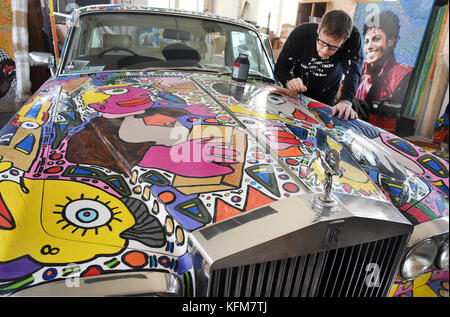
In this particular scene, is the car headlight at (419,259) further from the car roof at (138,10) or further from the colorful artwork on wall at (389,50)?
the colorful artwork on wall at (389,50)

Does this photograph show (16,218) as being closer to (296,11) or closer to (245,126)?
(245,126)

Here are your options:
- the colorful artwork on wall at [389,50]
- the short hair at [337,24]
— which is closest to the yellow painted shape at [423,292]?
the short hair at [337,24]

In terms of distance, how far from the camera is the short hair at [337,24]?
7.32 feet

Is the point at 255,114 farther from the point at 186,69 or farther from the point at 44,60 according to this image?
the point at 44,60

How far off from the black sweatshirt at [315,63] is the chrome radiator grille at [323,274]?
1.73m

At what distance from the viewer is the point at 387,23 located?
5.14 metres

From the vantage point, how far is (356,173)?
1.22m

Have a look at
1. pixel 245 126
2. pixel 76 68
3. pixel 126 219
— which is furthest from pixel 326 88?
pixel 126 219

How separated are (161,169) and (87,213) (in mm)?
267

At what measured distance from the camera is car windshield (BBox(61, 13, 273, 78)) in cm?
220

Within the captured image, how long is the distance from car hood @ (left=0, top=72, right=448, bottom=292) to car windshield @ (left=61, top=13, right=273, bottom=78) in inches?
17.9

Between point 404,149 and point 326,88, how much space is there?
136 centimetres
